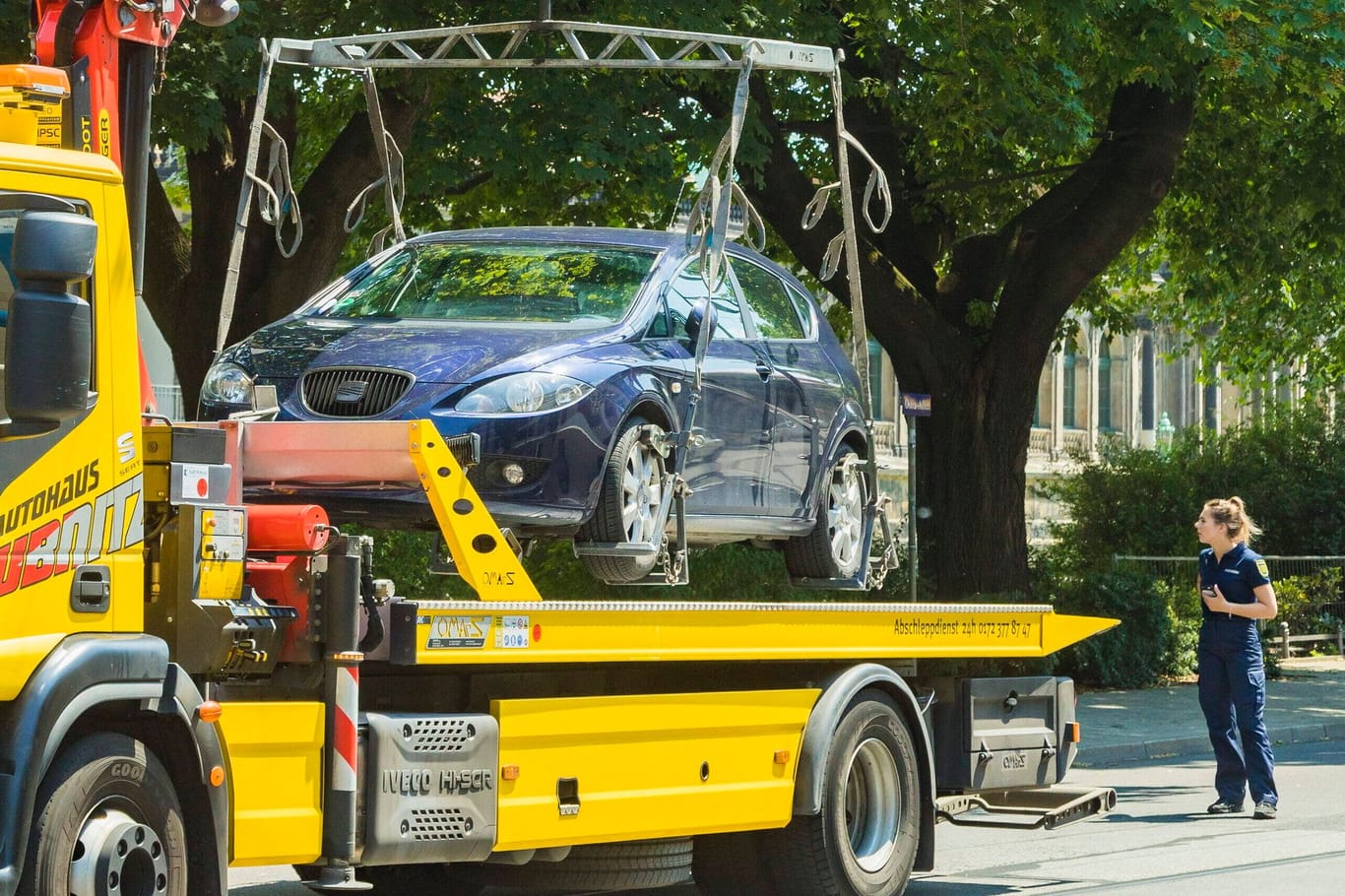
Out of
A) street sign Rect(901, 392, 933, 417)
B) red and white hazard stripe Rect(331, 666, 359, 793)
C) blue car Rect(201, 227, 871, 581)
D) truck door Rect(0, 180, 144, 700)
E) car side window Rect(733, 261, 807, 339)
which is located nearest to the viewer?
truck door Rect(0, 180, 144, 700)

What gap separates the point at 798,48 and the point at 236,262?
8.86 feet

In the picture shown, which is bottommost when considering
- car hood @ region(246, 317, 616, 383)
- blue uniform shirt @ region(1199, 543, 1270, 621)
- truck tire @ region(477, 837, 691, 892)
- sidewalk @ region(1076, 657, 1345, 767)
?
sidewalk @ region(1076, 657, 1345, 767)

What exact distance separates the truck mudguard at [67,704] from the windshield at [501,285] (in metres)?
3.45

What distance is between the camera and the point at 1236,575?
12367 millimetres

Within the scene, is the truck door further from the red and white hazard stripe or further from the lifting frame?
the lifting frame

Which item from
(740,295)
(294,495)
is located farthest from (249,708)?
(740,295)

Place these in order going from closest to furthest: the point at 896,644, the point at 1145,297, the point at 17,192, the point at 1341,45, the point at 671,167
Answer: the point at 17,192, the point at 896,644, the point at 671,167, the point at 1341,45, the point at 1145,297

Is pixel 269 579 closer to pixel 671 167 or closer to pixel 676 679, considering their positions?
pixel 676 679

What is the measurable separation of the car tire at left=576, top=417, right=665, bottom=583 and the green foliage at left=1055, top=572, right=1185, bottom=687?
13.3 metres

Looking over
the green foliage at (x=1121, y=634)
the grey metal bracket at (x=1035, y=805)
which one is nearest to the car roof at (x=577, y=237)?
the grey metal bracket at (x=1035, y=805)

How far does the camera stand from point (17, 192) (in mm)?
5531

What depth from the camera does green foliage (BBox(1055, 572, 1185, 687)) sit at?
2184 centimetres

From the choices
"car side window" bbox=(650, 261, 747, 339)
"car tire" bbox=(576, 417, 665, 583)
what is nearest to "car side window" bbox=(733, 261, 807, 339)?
"car side window" bbox=(650, 261, 747, 339)

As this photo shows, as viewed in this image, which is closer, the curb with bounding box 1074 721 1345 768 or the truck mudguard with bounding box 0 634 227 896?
the truck mudguard with bounding box 0 634 227 896
